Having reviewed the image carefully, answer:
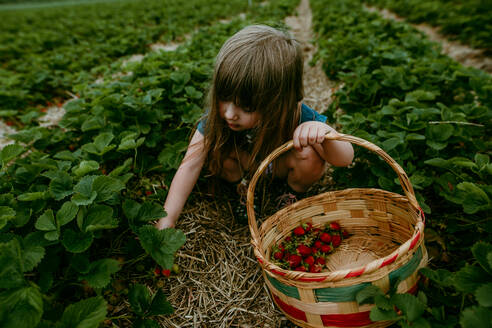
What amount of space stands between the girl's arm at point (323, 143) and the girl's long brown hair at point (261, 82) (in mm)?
194

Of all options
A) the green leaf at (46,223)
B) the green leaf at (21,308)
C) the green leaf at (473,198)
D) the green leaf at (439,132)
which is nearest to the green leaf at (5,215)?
the green leaf at (46,223)

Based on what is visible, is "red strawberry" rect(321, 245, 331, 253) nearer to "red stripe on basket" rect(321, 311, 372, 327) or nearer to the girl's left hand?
"red stripe on basket" rect(321, 311, 372, 327)

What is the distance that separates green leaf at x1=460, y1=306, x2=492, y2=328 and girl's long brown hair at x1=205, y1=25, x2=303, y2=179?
3.51 ft

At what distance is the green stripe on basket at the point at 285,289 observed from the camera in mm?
1162

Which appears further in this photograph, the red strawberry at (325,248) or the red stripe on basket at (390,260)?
the red strawberry at (325,248)

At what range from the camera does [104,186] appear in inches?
48.9

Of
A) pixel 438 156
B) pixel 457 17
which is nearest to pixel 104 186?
pixel 438 156

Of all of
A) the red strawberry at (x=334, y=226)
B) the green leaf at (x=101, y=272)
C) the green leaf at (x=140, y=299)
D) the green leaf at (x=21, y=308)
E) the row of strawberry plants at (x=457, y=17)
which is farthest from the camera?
the row of strawberry plants at (x=457, y=17)

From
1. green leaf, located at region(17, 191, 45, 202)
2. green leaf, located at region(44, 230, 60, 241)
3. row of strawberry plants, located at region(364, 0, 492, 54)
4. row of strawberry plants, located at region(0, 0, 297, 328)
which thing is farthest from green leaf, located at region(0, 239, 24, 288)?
row of strawberry plants, located at region(364, 0, 492, 54)

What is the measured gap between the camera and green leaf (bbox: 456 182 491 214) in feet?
3.96

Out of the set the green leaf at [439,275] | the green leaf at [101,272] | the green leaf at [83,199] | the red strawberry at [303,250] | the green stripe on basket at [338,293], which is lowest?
the red strawberry at [303,250]

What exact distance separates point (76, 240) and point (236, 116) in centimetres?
85

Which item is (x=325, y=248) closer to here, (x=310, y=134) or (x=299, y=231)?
(x=299, y=231)

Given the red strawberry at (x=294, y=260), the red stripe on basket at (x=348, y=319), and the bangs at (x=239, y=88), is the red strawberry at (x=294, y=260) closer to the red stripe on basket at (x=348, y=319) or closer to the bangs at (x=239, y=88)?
the red stripe on basket at (x=348, y=319)
